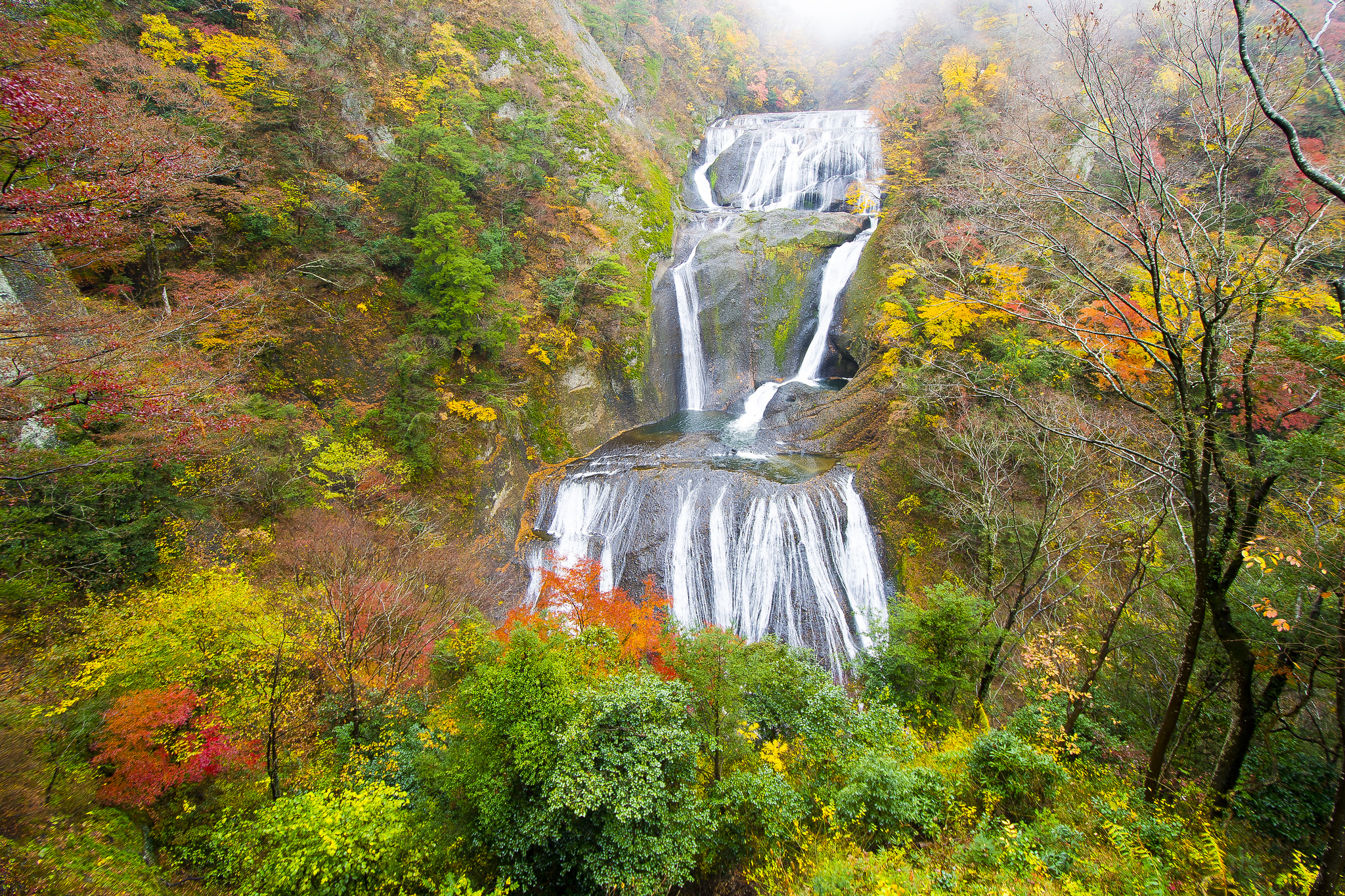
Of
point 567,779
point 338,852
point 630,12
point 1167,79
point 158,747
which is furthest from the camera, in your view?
point 630,12

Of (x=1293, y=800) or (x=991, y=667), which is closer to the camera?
(x=1293, y=800)

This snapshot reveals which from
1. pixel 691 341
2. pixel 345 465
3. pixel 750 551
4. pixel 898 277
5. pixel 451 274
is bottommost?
pixel 750 551

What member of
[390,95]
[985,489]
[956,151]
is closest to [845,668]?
[985,489]

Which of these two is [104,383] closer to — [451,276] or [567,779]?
[567,779]

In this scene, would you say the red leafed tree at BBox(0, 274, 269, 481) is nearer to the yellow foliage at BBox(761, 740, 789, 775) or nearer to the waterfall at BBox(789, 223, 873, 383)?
the yellow foliage at BBox(761, 740, 789, 775)

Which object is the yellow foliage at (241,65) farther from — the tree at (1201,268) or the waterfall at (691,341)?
the tree at (1201,268)

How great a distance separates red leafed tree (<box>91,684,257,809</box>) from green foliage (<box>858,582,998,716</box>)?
35.5ft

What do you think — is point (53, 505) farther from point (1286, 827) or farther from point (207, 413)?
point (1286, 827)

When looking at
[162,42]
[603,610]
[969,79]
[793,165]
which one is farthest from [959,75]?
[162,42]

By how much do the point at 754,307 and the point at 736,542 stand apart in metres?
12.0

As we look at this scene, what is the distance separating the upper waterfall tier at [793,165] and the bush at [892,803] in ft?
76.6

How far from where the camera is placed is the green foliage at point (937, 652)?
841cm

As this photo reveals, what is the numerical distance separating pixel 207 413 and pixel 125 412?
0.99 m

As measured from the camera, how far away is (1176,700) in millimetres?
5340
